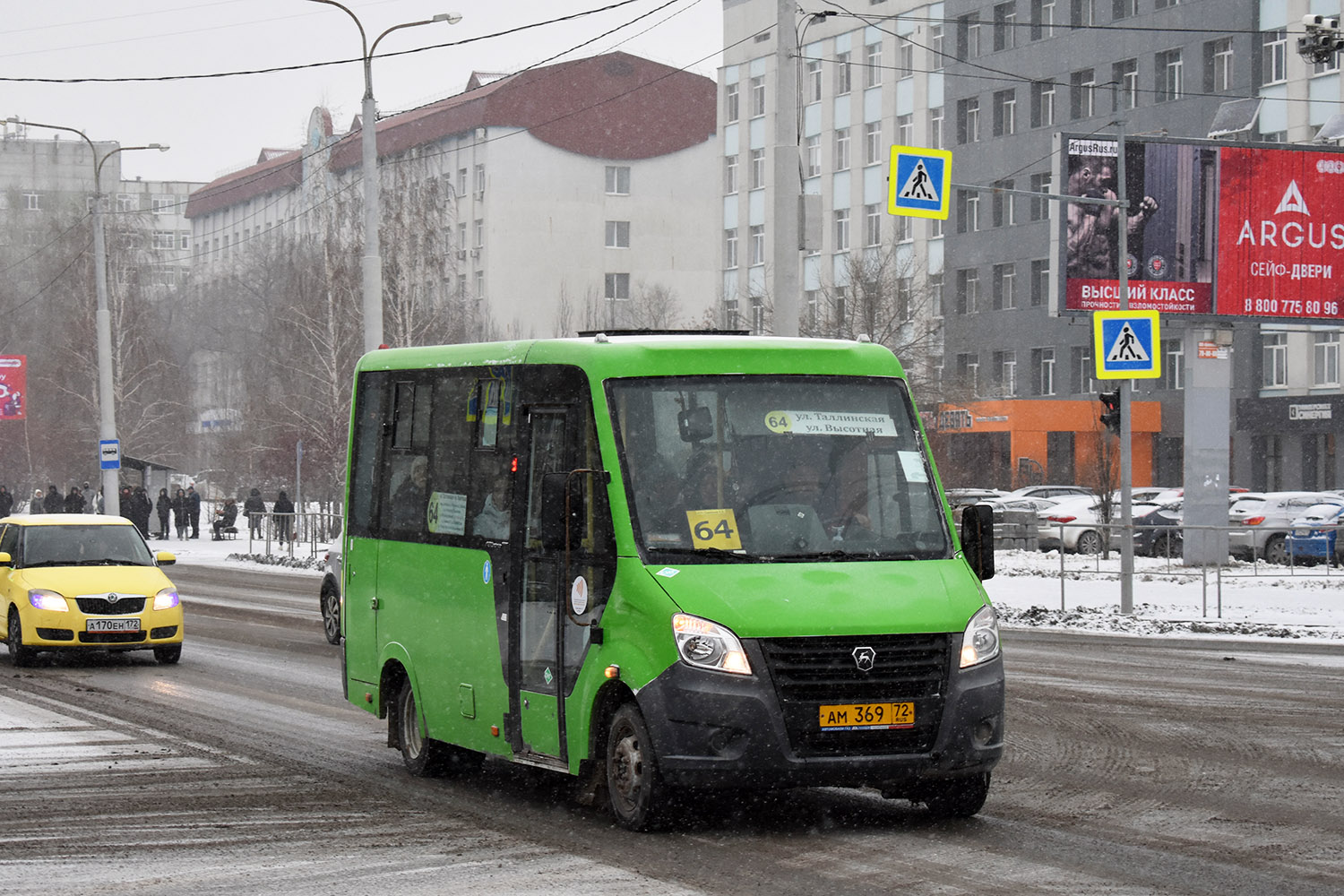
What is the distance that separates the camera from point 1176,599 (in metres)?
27.1

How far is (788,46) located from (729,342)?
48.9ft

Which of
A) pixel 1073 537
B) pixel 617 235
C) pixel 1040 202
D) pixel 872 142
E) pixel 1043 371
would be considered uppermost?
pixel 872 142

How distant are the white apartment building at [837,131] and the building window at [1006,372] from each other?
10.3 ft

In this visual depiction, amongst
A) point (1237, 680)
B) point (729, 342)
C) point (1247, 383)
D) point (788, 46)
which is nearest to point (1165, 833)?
point (729, 342)

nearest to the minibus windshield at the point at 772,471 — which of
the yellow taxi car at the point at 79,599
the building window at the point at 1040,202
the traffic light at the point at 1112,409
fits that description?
the yellow taxi car at the point at 79,599

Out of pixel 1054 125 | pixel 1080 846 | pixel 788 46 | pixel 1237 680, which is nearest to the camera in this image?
pixel 1080 846

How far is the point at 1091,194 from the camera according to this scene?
34625 millimetres

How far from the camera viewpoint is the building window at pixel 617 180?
9681 cm

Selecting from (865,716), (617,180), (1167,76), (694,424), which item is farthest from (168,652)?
(617,180)

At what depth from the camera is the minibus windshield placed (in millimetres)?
8961

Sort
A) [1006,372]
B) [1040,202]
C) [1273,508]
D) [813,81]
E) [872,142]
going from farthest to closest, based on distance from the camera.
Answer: [813,81], [872,142], [1006,372], [1040,202], [1273,508]

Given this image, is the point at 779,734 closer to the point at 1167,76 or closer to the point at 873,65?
the point at 1167,76

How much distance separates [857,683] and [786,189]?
50.6ft

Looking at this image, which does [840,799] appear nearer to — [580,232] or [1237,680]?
[1237,680]
